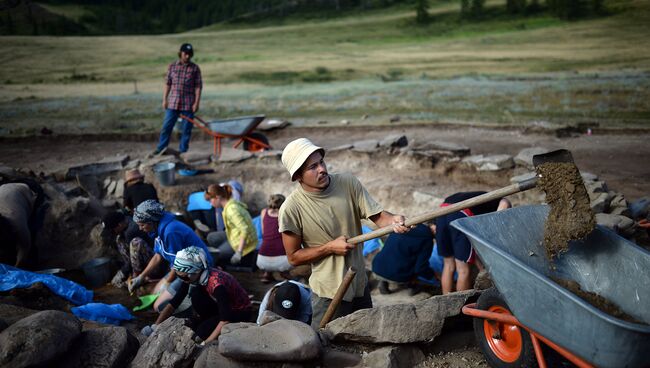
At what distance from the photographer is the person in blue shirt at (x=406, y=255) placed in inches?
199

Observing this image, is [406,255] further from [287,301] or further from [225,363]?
[225,363]

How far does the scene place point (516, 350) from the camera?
114 inches

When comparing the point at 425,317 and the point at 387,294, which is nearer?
the point at 425,317

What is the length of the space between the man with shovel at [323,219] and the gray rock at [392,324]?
0.65 feet

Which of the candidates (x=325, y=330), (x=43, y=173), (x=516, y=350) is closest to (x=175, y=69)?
(x=43, y=173)

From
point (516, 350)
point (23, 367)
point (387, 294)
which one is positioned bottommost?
point (387, 294)

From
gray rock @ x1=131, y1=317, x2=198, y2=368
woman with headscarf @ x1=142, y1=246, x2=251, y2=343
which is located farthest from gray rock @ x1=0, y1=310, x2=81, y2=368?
woman with headscarf @ x1=142, y1=246, x2=251, y2=343

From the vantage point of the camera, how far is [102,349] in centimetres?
309

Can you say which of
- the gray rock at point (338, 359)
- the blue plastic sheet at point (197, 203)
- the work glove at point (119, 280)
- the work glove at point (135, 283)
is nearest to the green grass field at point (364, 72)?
the blue plastic sheet at point (197, 203)

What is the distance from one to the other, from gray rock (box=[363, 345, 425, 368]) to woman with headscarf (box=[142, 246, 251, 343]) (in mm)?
1256

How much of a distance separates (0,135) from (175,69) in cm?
439

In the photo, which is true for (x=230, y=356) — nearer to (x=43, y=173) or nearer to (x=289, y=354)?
(x=289, y=354)

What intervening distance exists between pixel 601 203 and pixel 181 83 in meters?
6.56

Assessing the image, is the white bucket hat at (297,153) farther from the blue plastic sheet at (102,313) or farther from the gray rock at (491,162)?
the gray rock at (491,162)
